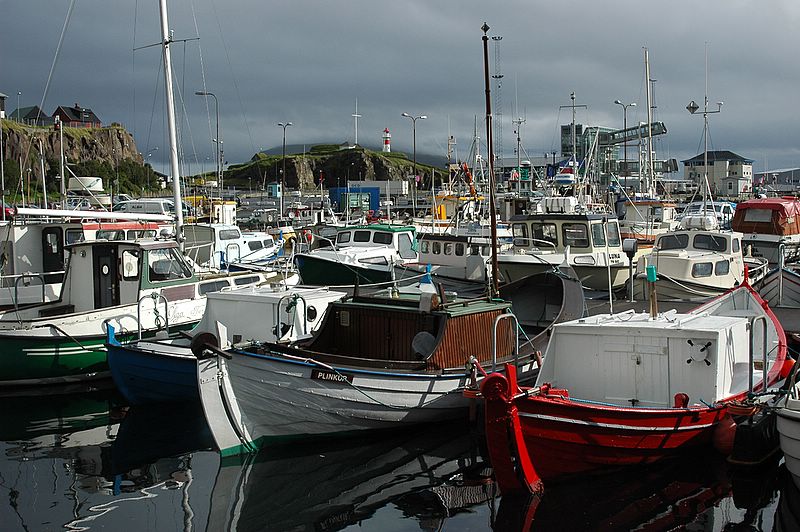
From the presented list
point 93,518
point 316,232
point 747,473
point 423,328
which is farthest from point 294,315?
point 316,232

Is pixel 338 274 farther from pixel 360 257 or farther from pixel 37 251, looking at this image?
pixel 37 251

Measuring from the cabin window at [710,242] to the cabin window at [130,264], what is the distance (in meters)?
16.3

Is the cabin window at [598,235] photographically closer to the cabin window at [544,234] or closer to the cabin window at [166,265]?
the cabin window at [544,234]

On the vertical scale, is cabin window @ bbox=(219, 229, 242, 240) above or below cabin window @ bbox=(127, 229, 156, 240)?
below

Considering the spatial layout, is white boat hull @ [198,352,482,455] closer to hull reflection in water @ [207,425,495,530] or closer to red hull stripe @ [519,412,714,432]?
hull reflection in water @ [207,425,495,530]

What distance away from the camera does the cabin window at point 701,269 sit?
22.5m

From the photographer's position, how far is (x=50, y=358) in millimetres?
16703

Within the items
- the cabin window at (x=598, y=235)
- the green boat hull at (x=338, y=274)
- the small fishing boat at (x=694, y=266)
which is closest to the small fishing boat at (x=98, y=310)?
the green boat hull at (x=338, y=274)

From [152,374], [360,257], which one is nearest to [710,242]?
[360,257]

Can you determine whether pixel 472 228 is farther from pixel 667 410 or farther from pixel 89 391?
pixel 667 410

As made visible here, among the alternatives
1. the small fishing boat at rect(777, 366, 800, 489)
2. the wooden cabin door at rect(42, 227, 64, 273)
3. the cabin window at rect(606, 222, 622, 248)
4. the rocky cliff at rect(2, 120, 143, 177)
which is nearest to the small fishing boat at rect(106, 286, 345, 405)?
the wooden cabin door at rect(42, 227, 64, 273)

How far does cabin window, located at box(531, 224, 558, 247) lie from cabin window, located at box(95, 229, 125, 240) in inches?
514

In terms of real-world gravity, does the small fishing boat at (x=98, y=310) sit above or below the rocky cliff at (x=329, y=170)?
below

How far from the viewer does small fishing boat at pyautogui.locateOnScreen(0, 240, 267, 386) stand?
16.6m
